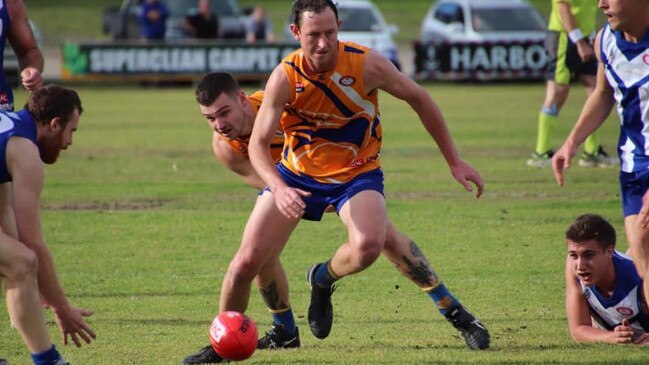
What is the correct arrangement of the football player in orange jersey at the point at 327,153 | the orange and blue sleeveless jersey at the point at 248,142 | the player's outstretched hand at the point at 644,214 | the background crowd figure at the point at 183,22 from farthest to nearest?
the background crowd figure at the point at 183,22, the orange and blue sleeveless jersey at the point at 248,142, the football player in orange jersey at the point at 327,153, the player's outstretched hand at the point at 644,214

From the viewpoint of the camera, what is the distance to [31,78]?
7.75 m

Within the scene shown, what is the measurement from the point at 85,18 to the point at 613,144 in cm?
3945

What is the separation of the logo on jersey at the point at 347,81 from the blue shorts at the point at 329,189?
544 mm

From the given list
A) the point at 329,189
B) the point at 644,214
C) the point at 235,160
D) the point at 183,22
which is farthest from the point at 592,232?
the point at 183,22

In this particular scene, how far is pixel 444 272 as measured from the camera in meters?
9.58

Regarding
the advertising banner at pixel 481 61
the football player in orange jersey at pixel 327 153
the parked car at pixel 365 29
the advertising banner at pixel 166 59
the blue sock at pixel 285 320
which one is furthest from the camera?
the parked car at pixel 365 29

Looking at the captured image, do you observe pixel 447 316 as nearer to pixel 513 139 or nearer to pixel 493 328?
pixel 493 328

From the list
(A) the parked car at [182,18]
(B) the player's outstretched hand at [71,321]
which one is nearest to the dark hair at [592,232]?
(B) the player's outstretched hand at [71,321]

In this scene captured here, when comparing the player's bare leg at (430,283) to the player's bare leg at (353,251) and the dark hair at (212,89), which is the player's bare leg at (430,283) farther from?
the dark hair at (212,89)

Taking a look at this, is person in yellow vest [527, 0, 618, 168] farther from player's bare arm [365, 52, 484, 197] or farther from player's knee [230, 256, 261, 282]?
player's knee [230, 256, 261, 282]

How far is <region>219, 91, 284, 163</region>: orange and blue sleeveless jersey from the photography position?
760 cm

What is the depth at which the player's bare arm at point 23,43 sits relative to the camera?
7.91 m

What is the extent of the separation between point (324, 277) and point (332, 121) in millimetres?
942

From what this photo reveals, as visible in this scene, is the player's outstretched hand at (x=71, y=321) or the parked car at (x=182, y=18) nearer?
the player's outstretched hand at (x=71, y=321)
